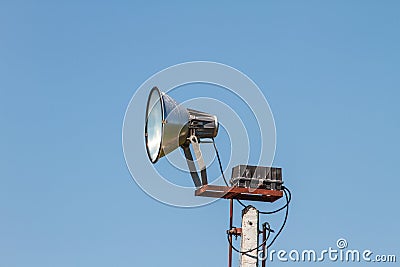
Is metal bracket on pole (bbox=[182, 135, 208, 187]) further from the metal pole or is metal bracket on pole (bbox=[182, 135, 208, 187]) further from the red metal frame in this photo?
the metal pole

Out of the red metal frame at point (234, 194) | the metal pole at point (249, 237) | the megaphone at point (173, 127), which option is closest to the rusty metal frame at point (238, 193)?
the red metal frame at point (234, 194)

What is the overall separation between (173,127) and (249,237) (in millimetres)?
2049

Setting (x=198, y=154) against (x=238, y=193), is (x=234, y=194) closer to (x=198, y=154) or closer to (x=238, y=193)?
(x=238, y=193)

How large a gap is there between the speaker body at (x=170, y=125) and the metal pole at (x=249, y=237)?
1409mm

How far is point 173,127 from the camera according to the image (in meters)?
13.5

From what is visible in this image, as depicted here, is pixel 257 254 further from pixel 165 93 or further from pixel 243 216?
pixel 165 93

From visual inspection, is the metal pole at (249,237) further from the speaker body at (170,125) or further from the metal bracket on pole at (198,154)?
the speaker body at (170,125)

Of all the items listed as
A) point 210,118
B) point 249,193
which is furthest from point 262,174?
point 210,118

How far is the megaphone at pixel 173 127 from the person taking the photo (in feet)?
44.2

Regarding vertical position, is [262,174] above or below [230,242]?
above

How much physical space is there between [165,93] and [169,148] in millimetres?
863

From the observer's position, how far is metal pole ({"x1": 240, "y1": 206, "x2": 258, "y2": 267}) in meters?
13.1

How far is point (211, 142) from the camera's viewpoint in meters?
13.9

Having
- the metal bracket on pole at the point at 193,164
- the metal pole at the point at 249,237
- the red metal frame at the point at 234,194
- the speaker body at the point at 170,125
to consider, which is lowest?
the metal pole at the point at 249,237
